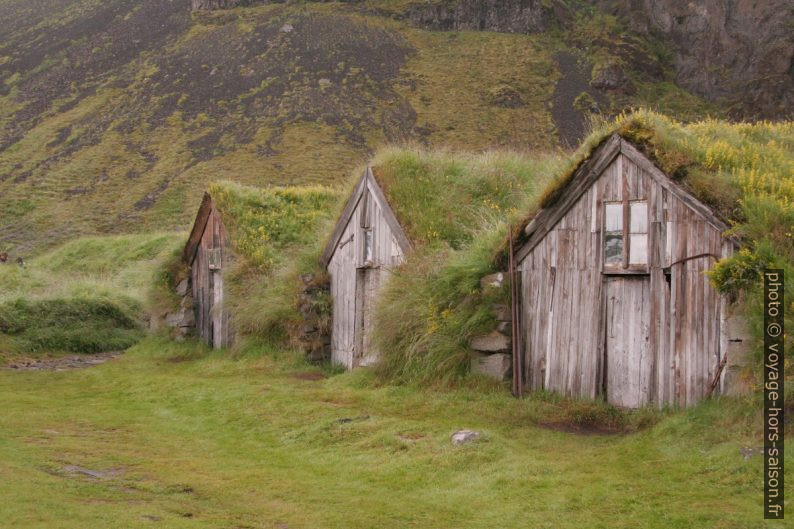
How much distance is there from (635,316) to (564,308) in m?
1.23

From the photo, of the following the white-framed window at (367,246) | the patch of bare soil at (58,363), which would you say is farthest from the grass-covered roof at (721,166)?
the patch of bare soil at (58,363)

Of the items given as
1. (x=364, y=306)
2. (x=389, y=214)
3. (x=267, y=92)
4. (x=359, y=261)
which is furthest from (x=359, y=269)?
(x=267, y=92)

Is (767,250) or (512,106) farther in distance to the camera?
(512,106)

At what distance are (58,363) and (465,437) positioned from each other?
14.9 metres

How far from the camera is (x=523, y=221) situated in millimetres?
13664

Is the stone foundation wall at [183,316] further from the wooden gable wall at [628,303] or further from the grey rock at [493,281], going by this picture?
the wooden gable wall at [628,303]

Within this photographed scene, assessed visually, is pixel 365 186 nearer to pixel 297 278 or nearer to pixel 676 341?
pixel 297 278

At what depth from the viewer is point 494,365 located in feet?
44.5

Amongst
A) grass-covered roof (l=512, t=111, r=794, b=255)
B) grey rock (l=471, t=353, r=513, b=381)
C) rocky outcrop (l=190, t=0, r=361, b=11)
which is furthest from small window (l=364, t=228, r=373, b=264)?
rocky outcrop (l=190, t=0, r=361, b=11)

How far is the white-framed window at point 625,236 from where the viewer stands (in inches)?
482

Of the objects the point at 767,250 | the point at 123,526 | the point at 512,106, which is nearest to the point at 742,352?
the point at 767,250

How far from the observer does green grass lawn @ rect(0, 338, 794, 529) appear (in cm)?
817

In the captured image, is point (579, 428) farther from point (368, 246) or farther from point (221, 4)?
point (221, 4)

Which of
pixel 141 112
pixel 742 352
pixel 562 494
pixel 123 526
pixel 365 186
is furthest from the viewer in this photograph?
pixel 141 112
